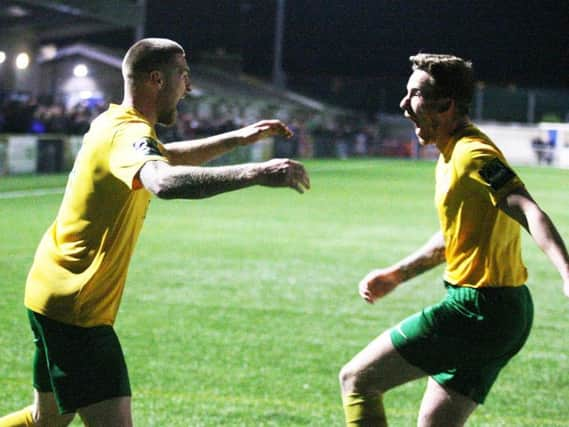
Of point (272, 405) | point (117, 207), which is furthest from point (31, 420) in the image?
point (272, 405)

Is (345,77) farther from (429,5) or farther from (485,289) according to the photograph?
(485,289)

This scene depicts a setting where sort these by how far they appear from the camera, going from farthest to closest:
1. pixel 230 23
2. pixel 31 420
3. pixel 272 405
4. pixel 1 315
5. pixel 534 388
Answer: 1. pixel 230 23
2. pixel 1 315
3. pixel 534 388
4. pixel 272 405
5. pixel 31 420

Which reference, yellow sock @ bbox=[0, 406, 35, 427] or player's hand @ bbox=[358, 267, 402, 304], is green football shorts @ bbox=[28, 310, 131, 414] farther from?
player's hand @ bbox=[358, 267, 402, 304]

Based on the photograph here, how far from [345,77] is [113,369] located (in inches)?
2944

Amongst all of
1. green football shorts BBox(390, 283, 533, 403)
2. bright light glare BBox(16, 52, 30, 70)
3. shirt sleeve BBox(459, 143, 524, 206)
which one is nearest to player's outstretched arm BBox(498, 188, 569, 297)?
shirt sleeve BBox(459, 143, 524, 206)

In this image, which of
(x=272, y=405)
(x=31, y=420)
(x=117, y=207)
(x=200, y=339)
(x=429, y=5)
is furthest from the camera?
(x=429, y=5)

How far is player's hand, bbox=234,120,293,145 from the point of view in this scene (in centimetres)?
516

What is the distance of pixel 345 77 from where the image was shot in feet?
256

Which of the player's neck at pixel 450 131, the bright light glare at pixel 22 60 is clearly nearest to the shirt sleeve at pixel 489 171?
the player's neck at pixel 450 131

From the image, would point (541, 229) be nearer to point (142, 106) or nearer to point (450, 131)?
point (450, 131)

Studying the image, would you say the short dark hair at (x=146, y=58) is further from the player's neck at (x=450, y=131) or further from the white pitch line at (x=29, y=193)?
the white pitch line at (x=29, y=193)

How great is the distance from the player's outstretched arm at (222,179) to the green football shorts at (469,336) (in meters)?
0.98

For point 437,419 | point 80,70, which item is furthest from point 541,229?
point 80,70

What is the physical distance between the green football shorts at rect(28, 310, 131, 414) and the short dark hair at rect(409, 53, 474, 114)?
1.71 metres
